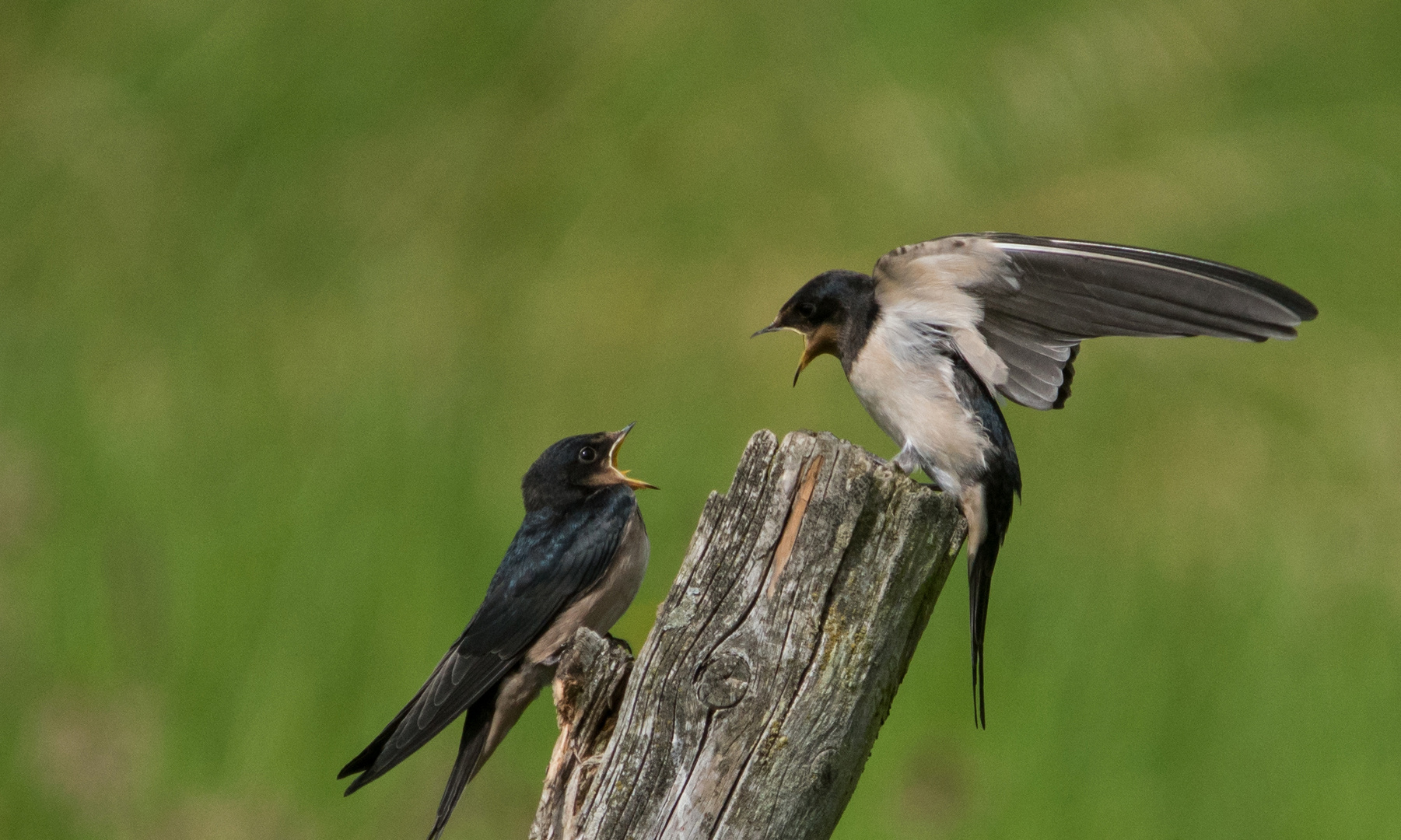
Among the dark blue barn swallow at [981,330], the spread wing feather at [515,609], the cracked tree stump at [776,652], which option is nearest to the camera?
the cracked tree stump at [776,652]

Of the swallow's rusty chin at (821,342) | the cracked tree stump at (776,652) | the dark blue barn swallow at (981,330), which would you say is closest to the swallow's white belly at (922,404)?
the dark blue barn swallow at (981,330)

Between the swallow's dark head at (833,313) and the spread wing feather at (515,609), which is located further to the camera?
the swallow's dark head at (833,313)

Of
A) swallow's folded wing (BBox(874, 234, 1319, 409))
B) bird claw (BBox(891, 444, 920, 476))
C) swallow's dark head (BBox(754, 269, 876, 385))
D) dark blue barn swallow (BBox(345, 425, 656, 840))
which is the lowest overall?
dark blue barn swallow (BBox(345, 425, 656, 840))

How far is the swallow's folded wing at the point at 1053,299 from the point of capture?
4.34m

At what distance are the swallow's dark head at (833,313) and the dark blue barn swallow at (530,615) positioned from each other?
3.02ft

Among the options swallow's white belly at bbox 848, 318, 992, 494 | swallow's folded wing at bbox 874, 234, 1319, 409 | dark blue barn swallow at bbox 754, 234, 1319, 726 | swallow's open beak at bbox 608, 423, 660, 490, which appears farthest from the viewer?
swallow's open beak at bbox 608, 423, 660, 490

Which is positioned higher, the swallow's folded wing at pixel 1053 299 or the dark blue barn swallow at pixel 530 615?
the swallow's folded wing at pixel 1053 299

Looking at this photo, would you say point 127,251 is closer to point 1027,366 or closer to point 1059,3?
point 1059,3

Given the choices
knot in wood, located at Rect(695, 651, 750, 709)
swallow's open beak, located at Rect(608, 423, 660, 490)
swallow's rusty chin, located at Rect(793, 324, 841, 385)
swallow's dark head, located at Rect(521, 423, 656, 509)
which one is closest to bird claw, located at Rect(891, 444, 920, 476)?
swallow's rusty chin, located at Rect(793, 324, 841, 385)

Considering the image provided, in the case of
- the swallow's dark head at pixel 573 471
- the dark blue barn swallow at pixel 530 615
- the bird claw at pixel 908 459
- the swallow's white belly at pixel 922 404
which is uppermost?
the swallow's white belly at pixel 922 404

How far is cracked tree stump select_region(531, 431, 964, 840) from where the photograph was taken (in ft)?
10.8

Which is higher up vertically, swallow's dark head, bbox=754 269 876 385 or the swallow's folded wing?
the swallow's folded wing

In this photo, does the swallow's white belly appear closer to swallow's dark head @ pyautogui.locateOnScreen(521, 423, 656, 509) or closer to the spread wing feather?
the spread wing feather

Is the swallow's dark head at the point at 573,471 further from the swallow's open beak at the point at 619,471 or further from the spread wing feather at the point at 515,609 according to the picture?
the spread wing feather at the point at 515,609
